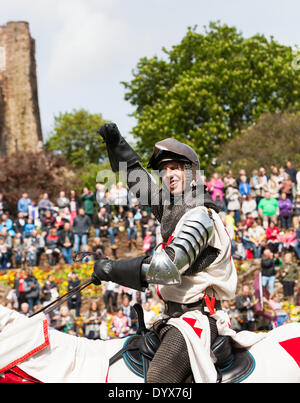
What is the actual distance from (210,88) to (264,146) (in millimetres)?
4932

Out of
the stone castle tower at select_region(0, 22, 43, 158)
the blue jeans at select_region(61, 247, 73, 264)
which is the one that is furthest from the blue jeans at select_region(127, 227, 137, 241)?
the stone castle tower at select_region(0, 22, 43, 158)

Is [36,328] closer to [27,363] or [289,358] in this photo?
[27,363]

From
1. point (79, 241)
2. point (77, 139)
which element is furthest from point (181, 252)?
point (77, 139)

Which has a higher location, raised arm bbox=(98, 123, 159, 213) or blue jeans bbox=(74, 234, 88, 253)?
raised arm bbox=(98, 123, 159, 213)

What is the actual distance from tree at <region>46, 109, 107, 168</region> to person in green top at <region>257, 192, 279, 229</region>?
1385 inches

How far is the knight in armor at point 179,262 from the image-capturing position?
3.58 m

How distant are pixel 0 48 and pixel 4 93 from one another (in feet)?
11.8

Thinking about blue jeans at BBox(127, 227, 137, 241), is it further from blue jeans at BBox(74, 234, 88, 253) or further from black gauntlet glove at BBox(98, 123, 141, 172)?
black gauntlet glove at BBox(98, 123, 141, 172)

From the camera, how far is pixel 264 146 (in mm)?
29516

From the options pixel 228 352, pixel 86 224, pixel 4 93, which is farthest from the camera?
pixel 4 93

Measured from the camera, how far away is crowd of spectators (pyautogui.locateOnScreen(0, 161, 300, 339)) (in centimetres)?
1494

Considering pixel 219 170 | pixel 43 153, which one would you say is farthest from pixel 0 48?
pixel 219 170
